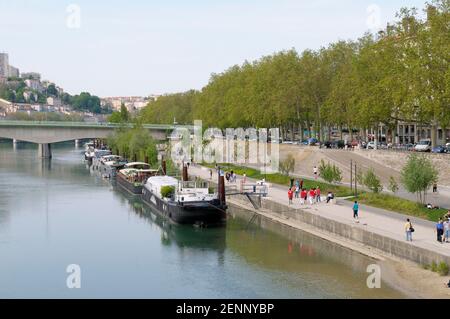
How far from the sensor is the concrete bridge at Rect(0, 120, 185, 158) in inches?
4003

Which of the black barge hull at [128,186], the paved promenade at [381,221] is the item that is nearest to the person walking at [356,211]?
the paved promenade at [381,221]

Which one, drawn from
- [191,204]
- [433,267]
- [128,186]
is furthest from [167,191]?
[433,267]

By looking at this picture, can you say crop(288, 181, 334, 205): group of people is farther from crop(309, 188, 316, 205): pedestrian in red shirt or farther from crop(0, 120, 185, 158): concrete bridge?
crop(0, 120, 185, 158): concrete bridge

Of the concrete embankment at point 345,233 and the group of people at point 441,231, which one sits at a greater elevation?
the group of people at point 441,231

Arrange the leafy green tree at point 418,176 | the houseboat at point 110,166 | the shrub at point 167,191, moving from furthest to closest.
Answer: the houseboat at point 110,166, the shrub at point 167,191, the leafy green tree at point 418,176

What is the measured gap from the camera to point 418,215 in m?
37.0

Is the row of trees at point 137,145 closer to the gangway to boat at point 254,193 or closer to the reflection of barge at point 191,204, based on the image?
the gangway to boat at point 254,193

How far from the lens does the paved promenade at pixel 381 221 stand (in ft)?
98.2
